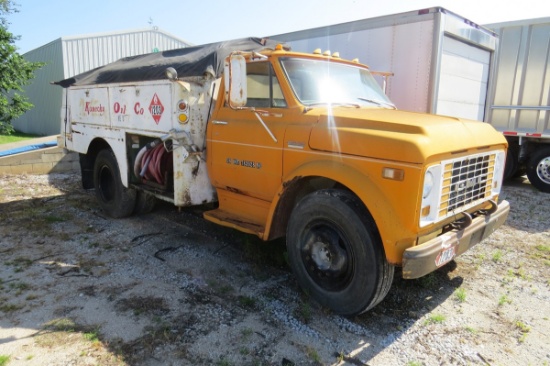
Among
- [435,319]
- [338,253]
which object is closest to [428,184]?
[338,253]

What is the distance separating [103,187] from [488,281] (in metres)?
5.64

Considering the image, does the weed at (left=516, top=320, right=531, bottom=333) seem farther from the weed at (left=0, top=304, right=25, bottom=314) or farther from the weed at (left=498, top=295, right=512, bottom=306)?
the weed at (left=0, top=304, right=25, bottom=314)

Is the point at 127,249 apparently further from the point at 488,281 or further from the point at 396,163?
the point at 488,281

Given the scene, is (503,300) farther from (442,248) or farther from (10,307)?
(10,307)

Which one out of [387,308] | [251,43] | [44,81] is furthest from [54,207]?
[44,81]

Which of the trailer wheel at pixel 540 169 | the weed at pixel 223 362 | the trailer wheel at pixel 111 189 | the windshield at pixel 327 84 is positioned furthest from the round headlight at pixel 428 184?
the trailer wheel at pixel 540 169

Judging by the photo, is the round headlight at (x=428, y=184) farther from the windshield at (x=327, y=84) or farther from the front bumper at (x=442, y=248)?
the windshield at (x=327, y=84)

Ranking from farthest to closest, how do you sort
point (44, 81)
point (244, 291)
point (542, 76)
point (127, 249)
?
point (44, 81), point (542, 76), point (127, 249), point (244, 291)

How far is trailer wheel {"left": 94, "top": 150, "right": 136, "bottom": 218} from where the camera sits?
607 cm

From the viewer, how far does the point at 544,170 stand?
8.66 metres

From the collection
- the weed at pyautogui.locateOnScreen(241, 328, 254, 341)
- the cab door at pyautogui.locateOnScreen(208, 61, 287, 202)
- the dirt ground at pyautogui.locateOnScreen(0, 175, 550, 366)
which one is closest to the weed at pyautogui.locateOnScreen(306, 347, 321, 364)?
the dirt ground at pyautogui.locateOnScreen(0, 175, 550, 366)

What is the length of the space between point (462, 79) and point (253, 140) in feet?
16.2

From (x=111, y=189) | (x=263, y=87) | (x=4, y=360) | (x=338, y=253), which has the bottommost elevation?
(x=4, y=360)

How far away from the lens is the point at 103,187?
658cm
